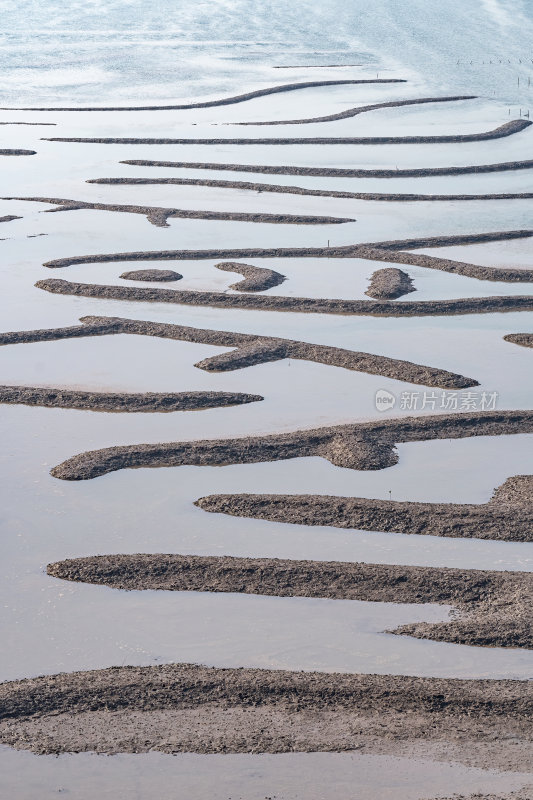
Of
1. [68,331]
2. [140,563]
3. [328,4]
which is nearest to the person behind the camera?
[140,563]

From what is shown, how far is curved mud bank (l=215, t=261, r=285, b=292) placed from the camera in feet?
56.4

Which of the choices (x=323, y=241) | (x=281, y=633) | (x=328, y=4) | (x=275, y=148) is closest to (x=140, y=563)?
(x=281, y=633)

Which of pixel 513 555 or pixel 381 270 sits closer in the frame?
pixel 513 555

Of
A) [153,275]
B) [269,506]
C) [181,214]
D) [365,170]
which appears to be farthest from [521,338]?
[365,170]

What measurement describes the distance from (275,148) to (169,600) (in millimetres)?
21720

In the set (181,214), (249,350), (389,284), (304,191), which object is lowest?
(249,350)

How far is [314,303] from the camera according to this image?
16.4m

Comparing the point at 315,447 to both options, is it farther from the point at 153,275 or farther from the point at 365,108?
the point at 365,108

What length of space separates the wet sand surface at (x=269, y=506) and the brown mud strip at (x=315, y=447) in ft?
0.11

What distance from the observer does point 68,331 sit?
15414mm

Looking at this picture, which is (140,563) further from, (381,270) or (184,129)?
(184,129)

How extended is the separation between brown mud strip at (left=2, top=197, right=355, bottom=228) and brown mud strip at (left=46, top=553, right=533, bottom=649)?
1314 centimetres

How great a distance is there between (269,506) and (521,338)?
20.2 ft

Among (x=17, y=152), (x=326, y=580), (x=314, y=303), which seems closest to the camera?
(x=326, y=580)
